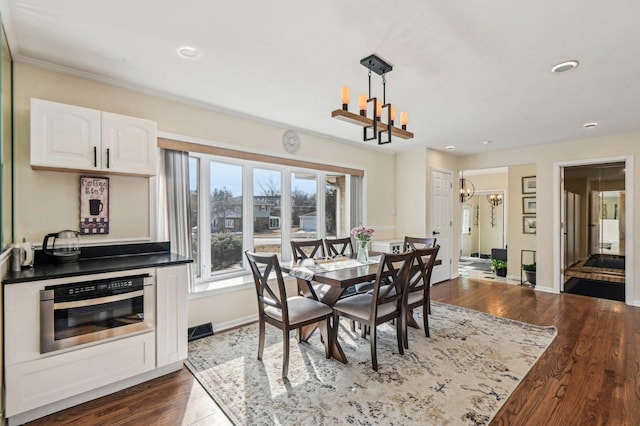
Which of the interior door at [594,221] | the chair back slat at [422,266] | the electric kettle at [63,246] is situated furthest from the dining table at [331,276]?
the interior door at [594,221]

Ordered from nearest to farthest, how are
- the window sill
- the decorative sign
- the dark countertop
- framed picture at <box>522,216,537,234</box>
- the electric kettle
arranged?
the dark countertop < the electric kettle < the decorative sign < the window sill < framed picture at <box>522,216,537,234</box>

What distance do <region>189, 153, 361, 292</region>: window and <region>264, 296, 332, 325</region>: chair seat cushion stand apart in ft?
3.59

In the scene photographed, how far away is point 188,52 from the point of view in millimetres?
2285

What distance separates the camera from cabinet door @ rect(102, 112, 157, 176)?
2.52 metres

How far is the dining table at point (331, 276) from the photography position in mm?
2533

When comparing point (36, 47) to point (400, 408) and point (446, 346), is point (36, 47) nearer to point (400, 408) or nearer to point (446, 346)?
point (400, 408)

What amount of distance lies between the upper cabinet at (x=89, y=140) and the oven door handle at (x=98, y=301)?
1028 millimetres

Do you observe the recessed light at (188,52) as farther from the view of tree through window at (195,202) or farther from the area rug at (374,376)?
the area rug at (374,376)

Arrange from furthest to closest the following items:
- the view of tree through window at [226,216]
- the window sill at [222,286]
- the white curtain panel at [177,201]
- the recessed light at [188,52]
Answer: the view of tree through window at [226,216] → the window sill at [222,286] → the white curtain panel at [177,201] → the recessed light at [188,52]

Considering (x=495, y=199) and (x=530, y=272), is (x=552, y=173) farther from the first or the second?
(x=495, y=199)

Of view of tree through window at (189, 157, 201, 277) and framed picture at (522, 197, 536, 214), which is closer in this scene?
view of tree through window at (189, 157, 201, 277)

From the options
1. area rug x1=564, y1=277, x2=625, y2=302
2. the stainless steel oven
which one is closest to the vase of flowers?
the stainless steel oven

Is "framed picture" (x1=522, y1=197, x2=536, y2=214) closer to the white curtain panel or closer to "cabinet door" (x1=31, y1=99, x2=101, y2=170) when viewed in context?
the white curtain panel

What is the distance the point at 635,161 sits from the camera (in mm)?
4418
